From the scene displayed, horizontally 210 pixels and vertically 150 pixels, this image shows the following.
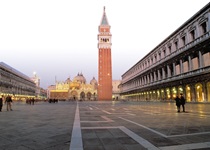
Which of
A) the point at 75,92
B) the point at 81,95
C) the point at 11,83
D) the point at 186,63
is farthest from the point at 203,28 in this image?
the point at 75,92

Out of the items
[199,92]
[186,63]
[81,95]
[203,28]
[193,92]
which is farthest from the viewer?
[81,95]

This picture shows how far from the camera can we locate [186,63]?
3619 cm

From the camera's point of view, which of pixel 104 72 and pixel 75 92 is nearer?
pixel 104 72

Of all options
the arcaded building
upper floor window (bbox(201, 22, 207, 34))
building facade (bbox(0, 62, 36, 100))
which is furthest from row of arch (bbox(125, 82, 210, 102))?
building facade (bbox(0, 62, 36, 100))

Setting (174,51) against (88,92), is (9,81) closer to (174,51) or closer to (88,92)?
(88,92)

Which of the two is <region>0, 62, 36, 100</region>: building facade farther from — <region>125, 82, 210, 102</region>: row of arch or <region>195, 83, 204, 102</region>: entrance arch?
<region>195, 83, 204, 102</region>: entrance arch

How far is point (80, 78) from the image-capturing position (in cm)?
14725

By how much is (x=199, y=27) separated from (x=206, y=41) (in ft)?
13.0

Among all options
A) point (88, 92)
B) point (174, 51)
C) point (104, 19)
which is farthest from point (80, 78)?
point (174, 51)

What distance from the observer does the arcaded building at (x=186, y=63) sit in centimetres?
2998

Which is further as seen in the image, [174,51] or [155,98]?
[155,98]

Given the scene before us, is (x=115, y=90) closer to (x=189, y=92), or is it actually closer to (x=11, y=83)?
(x=11, y=83)

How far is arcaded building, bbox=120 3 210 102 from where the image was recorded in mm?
29984

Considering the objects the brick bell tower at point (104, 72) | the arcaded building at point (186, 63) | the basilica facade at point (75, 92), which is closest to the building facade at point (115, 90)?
the basilica facade at point (75, 92)
